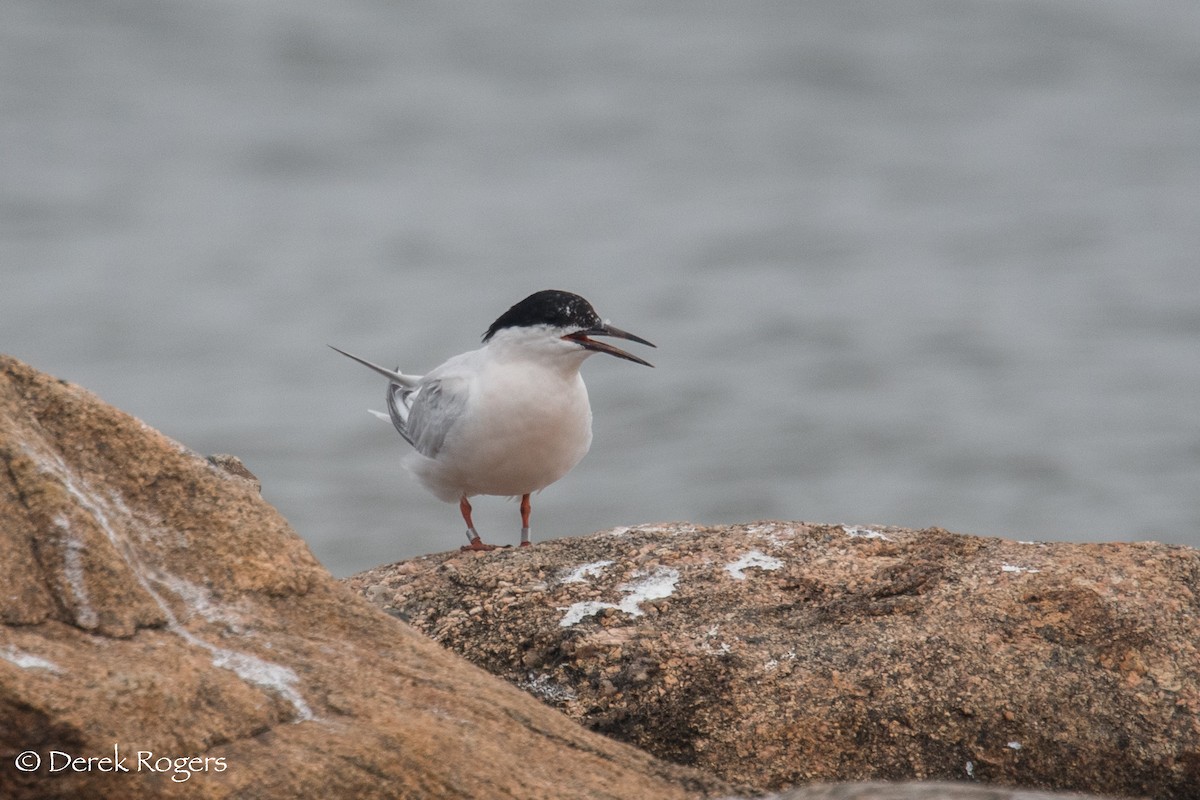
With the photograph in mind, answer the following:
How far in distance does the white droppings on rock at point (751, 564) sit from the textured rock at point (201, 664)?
1.17m

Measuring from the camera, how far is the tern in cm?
648

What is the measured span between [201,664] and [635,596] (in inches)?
73.8

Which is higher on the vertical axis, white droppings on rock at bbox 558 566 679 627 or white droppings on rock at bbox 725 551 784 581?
white droppings on rock at bbox 725 551 784 581

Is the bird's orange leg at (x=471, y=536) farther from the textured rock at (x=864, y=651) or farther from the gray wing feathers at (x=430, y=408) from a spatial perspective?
the textured rock at (x=864, y=651)

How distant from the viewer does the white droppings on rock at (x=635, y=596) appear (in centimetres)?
452

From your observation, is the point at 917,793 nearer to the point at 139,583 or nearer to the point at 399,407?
the point at 139,583

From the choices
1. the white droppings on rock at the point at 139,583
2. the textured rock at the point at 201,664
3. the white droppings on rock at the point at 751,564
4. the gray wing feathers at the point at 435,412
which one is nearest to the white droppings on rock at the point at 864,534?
the white droppings on rock at the point at 751,564

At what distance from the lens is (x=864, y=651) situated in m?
4.21

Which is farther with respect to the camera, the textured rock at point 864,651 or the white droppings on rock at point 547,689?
the white droppings on rock at point 547,689

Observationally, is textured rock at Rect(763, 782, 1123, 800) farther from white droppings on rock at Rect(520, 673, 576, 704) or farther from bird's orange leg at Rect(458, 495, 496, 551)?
bird's orange leg at Rect(458, 495, 496, 551)

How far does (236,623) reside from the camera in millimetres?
3248

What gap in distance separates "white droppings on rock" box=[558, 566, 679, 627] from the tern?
166 cm

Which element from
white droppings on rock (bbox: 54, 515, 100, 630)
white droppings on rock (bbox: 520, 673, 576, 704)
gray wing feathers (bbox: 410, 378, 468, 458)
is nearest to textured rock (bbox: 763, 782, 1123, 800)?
white droppings on rock (bbox: 520, 673, 576, 704)

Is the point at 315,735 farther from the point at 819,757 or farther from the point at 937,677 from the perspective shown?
the point at 937,677
